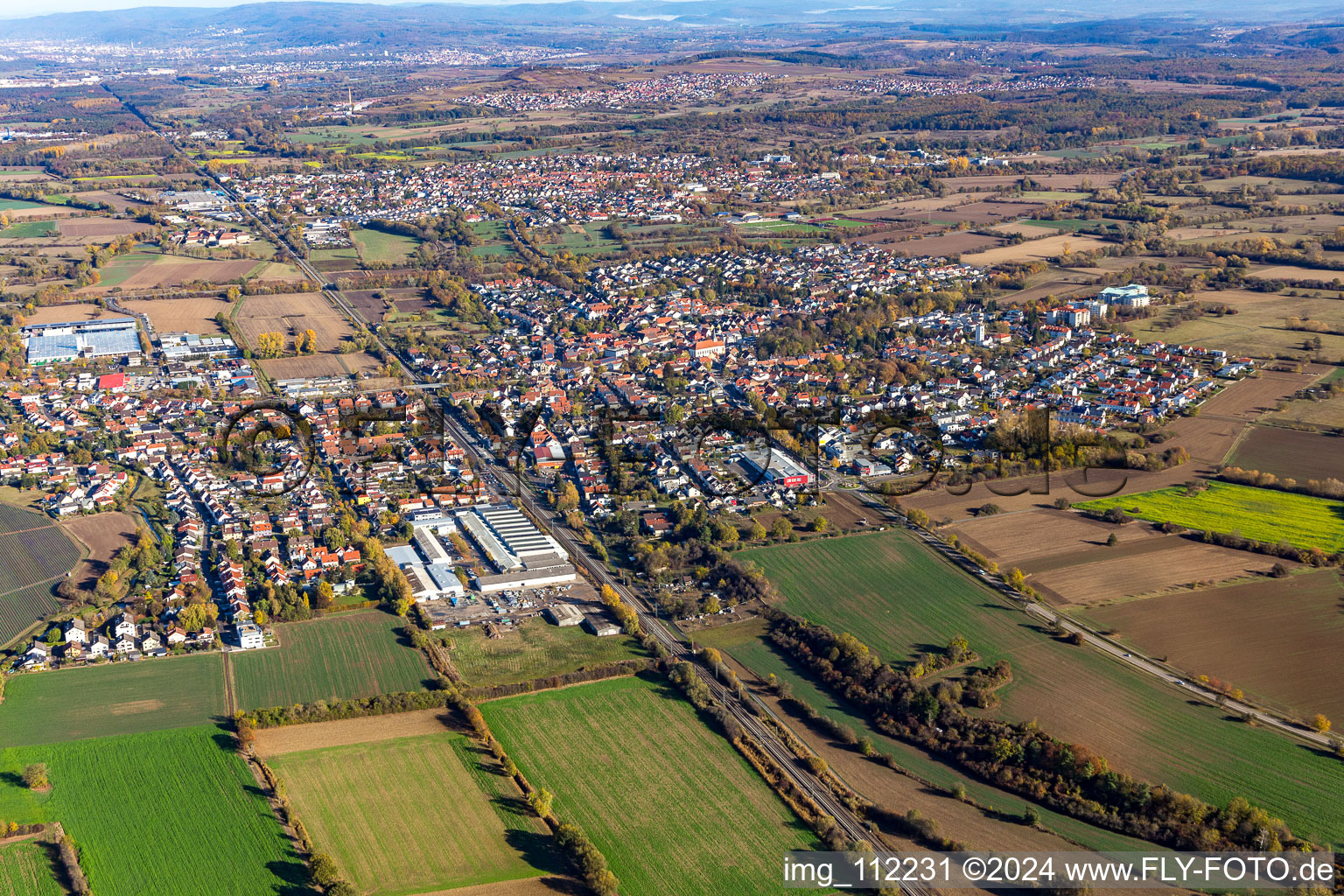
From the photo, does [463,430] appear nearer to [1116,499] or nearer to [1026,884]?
[1116,499]

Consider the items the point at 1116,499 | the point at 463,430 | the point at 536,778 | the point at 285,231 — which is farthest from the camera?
→ the point at 285,231

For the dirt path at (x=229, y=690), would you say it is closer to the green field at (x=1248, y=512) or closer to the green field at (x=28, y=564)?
the green field at (x=28, y=564)

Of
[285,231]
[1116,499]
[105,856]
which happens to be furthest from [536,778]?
[285,231]

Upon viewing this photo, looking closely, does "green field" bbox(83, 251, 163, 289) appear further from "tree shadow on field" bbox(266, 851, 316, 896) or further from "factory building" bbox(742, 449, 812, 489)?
"tree shadow on field" bbox(266, 851, 316, 896)

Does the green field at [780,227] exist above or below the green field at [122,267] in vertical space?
above

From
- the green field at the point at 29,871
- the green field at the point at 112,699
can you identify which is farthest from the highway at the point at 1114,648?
the green field at the point at 29,871

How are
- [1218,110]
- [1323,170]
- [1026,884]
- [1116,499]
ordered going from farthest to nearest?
[1218,110]
[1323,170]
[1116,499]
[1026,884]

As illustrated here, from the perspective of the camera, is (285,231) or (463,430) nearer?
(463,430)
